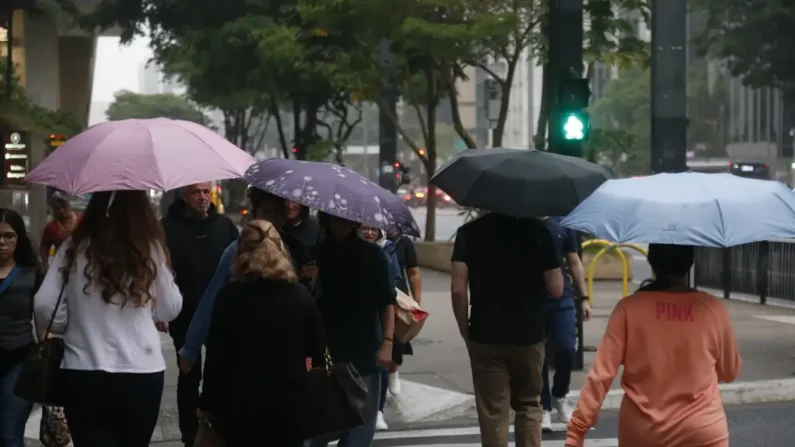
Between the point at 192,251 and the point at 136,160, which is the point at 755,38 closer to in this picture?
the point at 192,251

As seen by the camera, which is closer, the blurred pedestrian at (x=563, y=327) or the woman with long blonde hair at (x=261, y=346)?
the woman with long blonde hair at (x=261, y=346)

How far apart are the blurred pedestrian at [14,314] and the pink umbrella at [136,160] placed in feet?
2.11

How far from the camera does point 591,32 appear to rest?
21141 mm

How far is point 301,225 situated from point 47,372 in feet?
9.78

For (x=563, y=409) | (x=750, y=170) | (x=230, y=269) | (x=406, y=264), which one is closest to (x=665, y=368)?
(x=230, y=269)

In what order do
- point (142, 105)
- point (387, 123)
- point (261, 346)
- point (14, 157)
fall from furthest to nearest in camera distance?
point (142, 105) → point (387, 123) → point (14, 157) → point (261, 346)

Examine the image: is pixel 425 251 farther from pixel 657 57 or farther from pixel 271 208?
pixel 271 208

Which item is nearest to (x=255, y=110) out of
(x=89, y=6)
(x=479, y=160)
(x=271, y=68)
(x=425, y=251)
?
(x=89, y=6)

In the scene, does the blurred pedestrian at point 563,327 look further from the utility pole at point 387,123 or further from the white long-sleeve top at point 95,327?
the utility pole at point 387,123

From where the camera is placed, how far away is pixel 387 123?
2936 cm

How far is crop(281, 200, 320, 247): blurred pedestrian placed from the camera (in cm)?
762

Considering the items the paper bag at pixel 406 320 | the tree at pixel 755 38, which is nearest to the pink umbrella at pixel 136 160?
the paper bag at pixel 406 320

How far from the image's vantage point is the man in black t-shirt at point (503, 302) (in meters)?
6.67

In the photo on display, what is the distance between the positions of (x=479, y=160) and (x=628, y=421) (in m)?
2.59
